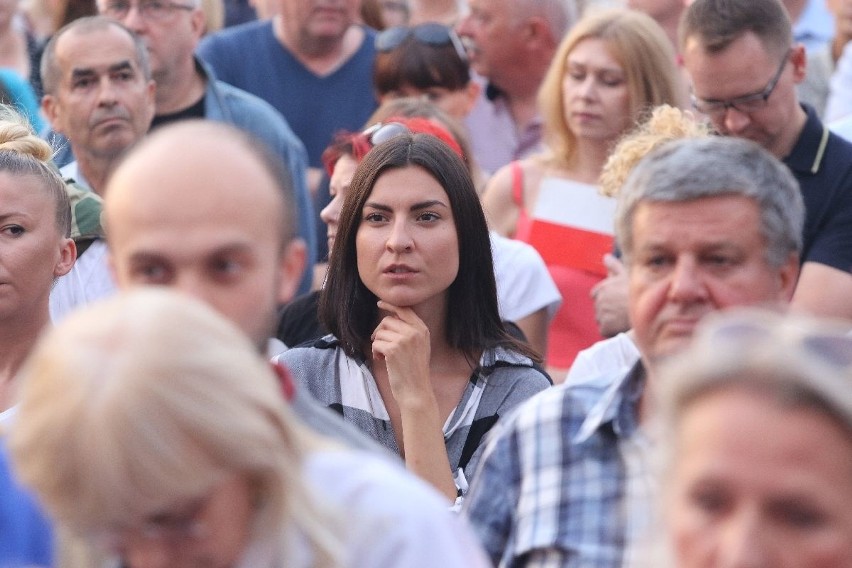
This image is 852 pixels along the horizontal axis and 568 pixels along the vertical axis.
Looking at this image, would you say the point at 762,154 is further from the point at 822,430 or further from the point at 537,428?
the point at 822,430

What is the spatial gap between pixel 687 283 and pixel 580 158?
2778 millimetres

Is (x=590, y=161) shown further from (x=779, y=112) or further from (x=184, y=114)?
(x=184, y=114)

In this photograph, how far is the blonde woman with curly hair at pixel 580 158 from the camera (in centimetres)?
521

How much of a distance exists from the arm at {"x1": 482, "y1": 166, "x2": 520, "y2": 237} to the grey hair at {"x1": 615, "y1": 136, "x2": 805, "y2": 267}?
265cm

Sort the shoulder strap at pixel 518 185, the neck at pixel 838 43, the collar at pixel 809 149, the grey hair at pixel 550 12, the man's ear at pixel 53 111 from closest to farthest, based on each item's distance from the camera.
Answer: the collar at pixel 809 149
the shoulder strap at pixel 518 185
the man's ear at pixel 53 111
the neck at pixel 838 43
the grey hair at pixel 550 12

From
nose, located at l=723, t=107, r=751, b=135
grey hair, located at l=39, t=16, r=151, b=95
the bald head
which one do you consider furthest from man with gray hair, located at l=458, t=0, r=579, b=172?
the bald head

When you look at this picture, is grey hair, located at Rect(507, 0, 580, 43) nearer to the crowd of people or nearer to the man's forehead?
the crowd of people

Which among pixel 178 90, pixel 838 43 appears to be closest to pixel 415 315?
pixel 178 90

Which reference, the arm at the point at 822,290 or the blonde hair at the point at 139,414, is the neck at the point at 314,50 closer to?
the arm at the point at 822,290

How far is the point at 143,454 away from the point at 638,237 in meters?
1.39

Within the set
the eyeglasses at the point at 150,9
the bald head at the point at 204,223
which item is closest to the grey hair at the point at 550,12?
the eyeglasses at the point at 150,9

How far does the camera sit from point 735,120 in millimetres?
4582

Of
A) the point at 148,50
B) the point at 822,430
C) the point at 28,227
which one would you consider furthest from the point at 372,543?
the point at 148,50

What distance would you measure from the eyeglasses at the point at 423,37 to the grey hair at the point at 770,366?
4243 millimetres
